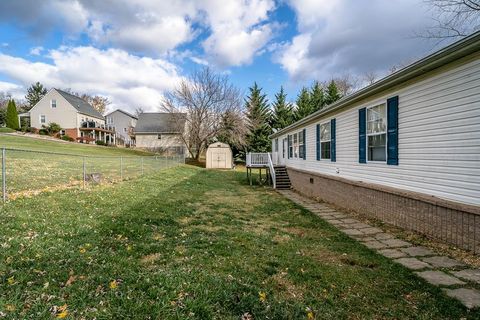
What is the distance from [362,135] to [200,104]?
2511cm

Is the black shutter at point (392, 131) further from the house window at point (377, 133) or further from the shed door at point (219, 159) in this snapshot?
the shed door at point (219, 159)

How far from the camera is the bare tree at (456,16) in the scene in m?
10.4

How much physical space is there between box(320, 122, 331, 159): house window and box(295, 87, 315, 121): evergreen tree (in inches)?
893

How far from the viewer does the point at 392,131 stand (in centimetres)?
635

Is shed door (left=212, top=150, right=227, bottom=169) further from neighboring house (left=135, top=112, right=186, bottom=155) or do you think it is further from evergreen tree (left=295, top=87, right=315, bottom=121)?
evergreen tree (left=295, top=87, right=315, bottom=121)

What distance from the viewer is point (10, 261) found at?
2980 mm

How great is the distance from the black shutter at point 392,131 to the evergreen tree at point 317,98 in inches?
1114

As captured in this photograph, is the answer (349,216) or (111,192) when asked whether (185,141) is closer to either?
(111,192)

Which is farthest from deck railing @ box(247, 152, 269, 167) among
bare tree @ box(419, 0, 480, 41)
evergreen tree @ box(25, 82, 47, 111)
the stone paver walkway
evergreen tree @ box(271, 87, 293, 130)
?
evergreen tree @ box(25, 82, 47, 111)

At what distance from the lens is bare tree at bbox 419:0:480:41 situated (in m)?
10.4

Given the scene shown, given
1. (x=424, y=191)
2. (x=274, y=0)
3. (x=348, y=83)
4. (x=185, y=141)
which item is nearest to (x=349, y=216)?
(x=424, y=191)

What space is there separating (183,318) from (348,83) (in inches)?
1623

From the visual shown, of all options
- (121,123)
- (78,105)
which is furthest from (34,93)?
(78,105)

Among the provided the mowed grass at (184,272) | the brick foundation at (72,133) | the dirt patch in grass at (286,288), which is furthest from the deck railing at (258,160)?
the brick foundation at (72,133)
